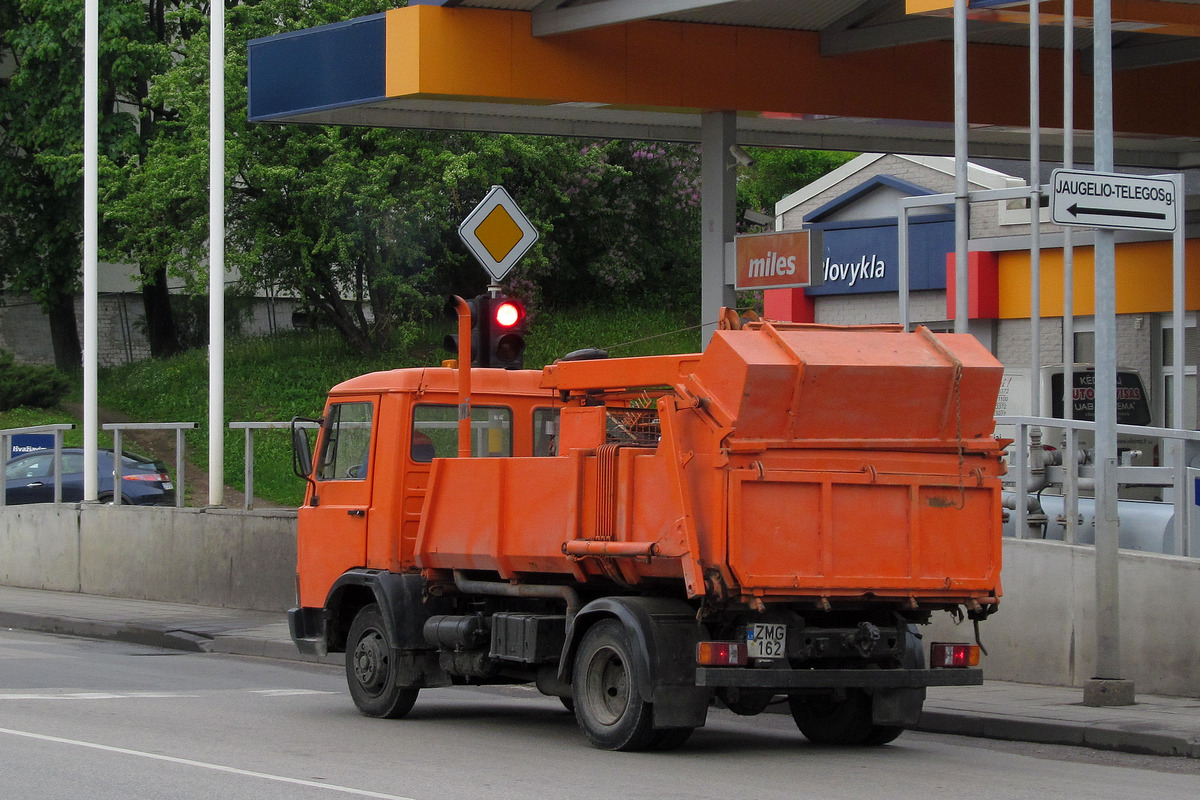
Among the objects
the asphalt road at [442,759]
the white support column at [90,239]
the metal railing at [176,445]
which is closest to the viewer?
the asphalt road at [442,759]

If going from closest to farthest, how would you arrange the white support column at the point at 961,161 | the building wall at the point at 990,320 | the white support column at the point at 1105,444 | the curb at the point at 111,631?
the white support column at the point at 1105,444
the white support column at the point at 961,161
the curb at the point at 111,631
the building wall at the point at 990,320

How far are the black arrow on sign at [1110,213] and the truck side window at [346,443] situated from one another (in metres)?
5.20

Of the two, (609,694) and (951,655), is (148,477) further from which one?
(951,655)

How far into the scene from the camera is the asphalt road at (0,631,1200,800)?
816cm

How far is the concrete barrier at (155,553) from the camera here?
61.8ft

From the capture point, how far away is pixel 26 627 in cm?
1864

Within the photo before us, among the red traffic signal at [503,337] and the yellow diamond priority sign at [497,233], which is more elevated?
the yellow diamond priority sign at [497,233]

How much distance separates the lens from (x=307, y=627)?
12.1 meters

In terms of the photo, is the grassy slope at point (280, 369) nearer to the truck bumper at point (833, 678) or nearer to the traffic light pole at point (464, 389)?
the traffic light pole at point (464, 389)

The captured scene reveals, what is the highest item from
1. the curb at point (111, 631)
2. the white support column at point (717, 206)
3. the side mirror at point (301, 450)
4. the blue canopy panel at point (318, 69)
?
the blue canopy panel at point (318, 69)

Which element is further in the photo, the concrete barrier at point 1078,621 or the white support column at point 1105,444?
the concrete barrier at point 1078,621

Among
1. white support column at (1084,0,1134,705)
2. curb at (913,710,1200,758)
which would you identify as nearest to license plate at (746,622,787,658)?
curb at (913,710,1200,758)

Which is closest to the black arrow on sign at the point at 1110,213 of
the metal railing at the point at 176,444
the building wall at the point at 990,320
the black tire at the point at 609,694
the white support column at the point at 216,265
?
the black tire at the point at 609,694

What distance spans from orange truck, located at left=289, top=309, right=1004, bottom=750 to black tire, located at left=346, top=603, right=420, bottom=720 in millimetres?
329
